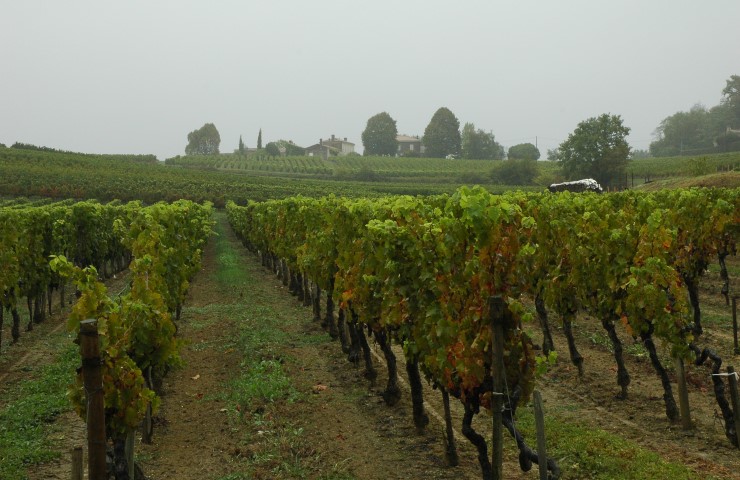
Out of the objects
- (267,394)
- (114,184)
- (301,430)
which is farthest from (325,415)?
(114,184)

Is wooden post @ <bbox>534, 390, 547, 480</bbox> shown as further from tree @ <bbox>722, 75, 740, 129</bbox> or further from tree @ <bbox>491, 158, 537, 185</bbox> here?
tree @ <bbox>722, 75, 740, 129</bbox>

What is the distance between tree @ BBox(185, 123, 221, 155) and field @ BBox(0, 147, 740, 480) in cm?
15319

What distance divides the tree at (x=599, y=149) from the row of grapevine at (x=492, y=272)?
53149 mm

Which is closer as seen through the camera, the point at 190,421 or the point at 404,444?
the point at 404,444

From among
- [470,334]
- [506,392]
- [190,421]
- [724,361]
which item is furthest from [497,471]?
[724,361]

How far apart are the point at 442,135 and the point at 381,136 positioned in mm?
14403

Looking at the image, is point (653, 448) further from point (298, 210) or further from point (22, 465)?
point (298, 210)

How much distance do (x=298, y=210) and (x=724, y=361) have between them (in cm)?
1233

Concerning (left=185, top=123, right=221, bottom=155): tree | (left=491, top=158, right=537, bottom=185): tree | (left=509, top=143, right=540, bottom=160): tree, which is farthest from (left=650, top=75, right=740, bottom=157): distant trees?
(left=185, top=123, right=221, bottom=155): tree

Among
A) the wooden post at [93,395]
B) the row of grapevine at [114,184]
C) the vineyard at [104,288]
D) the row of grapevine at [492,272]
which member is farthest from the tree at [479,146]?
the wooden post at [93,395]

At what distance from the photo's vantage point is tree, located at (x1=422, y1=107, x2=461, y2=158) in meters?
132

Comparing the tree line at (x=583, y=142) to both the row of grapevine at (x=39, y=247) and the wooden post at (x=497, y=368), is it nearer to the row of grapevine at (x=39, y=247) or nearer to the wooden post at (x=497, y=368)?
the row of grapevine at (x=39, y=247)

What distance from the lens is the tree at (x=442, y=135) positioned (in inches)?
5197

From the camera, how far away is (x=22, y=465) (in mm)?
8562
